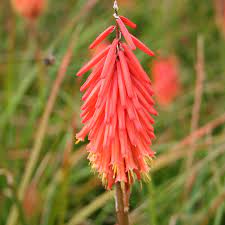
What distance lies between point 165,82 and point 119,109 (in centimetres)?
353

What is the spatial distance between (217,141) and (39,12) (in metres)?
2.14

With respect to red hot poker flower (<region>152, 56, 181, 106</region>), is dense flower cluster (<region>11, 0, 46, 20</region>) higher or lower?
higher

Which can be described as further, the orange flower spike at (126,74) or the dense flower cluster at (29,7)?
the dense flower cluster at (29,7)

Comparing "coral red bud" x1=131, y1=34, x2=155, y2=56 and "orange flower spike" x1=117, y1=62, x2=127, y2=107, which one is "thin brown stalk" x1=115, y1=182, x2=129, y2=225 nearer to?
"orange flower spike" x1=117, y1=62, x2=127, y2=107

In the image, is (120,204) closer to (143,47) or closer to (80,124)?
(143,47)

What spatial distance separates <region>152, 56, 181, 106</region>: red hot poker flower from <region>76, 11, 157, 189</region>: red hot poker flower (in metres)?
3.36

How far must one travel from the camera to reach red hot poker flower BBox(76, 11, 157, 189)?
6.59ft

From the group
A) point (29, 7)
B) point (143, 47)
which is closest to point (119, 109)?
point (143, 47)

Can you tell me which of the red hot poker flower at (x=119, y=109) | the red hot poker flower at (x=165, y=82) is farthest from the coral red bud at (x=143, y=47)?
the red hot poker flower at (x=165, y=82)

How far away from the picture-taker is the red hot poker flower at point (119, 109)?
6.59 ft

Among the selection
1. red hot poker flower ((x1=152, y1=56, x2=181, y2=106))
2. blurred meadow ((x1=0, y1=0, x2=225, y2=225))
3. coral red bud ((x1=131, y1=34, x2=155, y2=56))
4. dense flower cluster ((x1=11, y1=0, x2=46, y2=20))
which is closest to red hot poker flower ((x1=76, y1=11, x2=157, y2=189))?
coral red bud ((x1=131, y1=34, x2=155, y2=56))

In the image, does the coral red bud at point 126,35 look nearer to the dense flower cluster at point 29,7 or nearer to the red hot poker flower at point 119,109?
the red hot poker flower at point 119,109

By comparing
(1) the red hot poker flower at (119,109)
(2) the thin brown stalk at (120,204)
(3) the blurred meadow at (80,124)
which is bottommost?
(2) the thin brown stalk at (120,204)

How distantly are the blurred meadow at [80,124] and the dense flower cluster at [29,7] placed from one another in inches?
6.1
